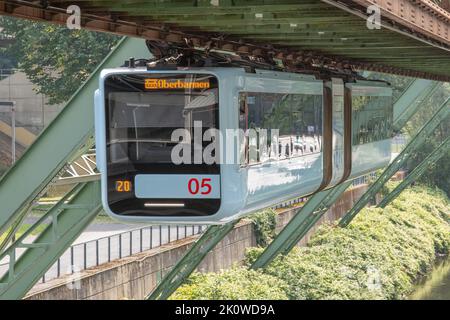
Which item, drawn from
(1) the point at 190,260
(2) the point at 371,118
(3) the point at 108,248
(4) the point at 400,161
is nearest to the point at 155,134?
(2) the point at 371,118

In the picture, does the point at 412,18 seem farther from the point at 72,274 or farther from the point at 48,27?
the point at 48,27

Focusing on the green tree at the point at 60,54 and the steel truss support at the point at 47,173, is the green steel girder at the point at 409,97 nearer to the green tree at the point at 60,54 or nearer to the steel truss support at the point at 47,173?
the green tree at the point at 60,54

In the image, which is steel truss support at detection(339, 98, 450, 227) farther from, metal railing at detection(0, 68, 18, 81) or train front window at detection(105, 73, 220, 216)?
train front window at detection(105, 73, 220, 216)

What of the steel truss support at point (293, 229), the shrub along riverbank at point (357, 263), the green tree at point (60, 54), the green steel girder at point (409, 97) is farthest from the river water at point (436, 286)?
the green tree at point (60, 54)

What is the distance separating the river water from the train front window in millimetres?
19748

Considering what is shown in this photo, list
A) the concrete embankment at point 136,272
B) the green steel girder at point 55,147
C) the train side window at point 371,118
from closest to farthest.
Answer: the green steel girder at point 55,147 → the train side window at point 371,118 → the concrete embankment at point 136,272

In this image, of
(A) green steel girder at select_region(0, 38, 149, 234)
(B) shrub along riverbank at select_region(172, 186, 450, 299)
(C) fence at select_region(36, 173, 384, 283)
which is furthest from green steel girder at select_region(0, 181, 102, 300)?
(B) shrub along riverbank at select_region(172, 186, 450, 299)

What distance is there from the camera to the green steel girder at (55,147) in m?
10.2

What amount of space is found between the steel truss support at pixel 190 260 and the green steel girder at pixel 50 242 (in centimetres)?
565

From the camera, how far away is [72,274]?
57.7 ft

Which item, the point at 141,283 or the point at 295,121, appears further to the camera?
the point at 141,283

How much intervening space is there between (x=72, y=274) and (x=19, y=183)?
7.58 metres

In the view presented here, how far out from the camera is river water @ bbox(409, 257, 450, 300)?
29.3m
